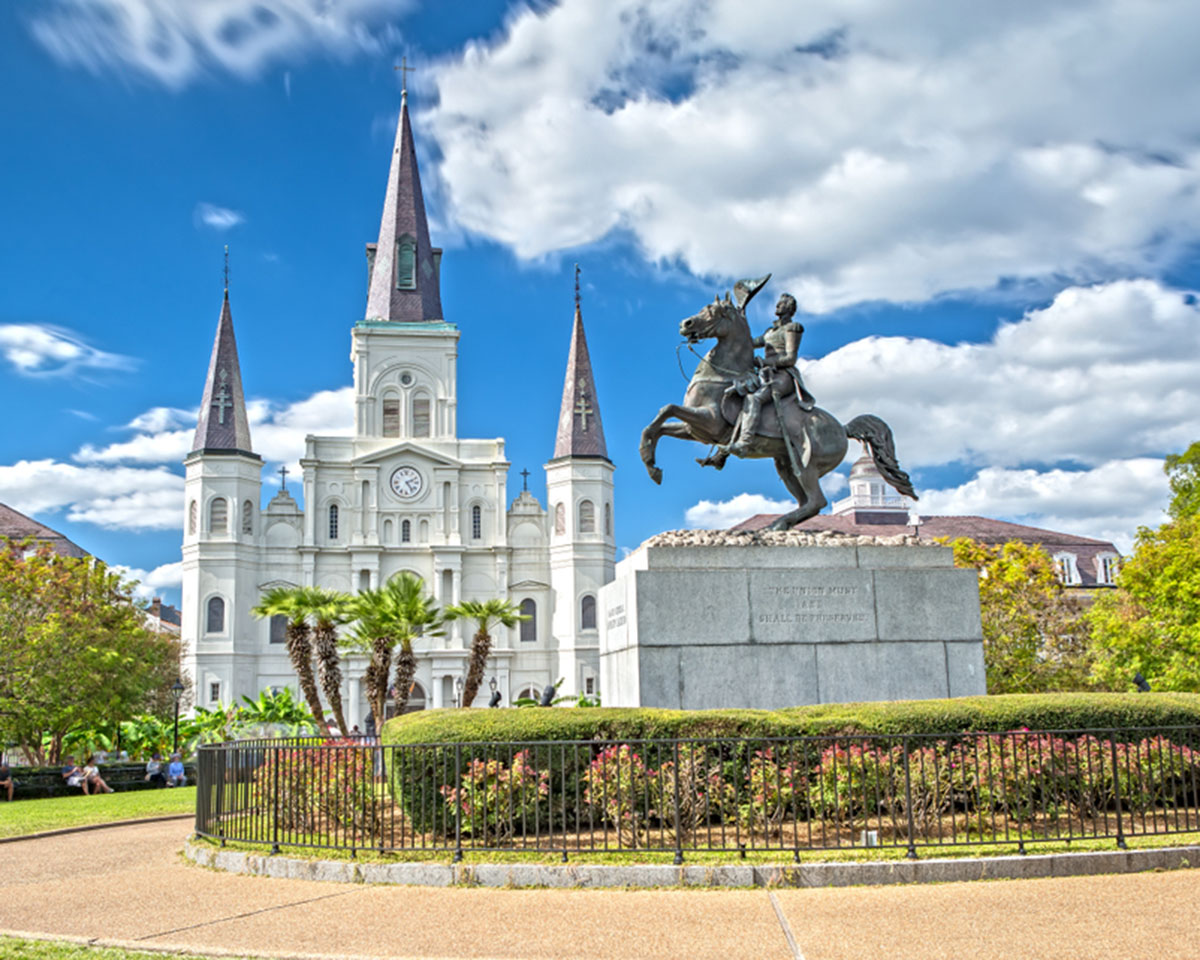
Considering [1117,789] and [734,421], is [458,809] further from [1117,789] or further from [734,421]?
[734,421]

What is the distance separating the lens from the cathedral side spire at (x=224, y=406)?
7181 cm

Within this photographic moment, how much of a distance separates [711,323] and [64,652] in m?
27.0

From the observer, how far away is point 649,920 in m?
7.62

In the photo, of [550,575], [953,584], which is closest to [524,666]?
[550,575]

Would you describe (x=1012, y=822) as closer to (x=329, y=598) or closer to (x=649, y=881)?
(x=649, y=881)

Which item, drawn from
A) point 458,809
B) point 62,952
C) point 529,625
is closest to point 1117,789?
point 458,809

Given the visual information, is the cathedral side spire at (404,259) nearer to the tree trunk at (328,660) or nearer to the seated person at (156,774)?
the tree trunk at (328,660)

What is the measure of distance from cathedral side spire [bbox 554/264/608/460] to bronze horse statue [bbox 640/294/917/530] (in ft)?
202

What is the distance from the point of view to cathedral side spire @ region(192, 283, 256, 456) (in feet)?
236

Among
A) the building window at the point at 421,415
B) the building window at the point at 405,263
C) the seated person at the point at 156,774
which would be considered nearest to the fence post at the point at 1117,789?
the seated person at the point at 156,774

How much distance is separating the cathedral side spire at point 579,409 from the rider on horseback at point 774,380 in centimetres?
6145

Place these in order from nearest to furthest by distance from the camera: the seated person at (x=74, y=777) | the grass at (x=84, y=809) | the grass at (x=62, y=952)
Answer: the grass at (x=62, y=952), the grass at (x=84, y=809), the seated person at (x=74, y=777)

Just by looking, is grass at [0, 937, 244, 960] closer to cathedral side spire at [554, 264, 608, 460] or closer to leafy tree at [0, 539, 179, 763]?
leafy tree at [0, 539, 179, 763]

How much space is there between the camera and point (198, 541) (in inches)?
2771
